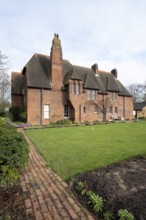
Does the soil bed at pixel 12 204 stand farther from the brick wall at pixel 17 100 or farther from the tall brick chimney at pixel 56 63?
the brick wall at pixel 17 100

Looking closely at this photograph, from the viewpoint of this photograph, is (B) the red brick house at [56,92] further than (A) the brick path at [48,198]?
Yes

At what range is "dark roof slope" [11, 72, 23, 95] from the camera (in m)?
23.6

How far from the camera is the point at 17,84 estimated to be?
24.5 meters

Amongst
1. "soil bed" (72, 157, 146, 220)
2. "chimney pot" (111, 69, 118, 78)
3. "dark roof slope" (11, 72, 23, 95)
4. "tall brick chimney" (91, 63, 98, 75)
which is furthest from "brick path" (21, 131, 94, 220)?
"chimney pot" (111, 69, 118, 78)

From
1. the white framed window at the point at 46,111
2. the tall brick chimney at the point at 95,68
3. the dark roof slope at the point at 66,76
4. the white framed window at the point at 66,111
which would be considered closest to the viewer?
the dark roof slope at the point at 66,76

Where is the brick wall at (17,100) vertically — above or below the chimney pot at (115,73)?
below

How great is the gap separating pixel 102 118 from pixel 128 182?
23443 mm

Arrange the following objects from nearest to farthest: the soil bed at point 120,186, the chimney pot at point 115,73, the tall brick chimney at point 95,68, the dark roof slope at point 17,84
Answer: the soil bed at point 120,186 < the dark roof slope at point 17,84 < the tall brick chimney at point 95,68 < the chimney pot at point 115,73

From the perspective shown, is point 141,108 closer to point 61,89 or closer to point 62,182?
point 61,89

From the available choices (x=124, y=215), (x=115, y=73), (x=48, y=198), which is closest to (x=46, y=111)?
(x=48, y=198)

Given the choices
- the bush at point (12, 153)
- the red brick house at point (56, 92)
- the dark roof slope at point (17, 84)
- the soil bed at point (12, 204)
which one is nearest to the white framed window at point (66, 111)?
the red brick house at point (56, 92)

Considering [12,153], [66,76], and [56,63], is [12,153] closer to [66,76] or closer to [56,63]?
[56,63]

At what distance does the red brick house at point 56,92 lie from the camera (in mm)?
20578

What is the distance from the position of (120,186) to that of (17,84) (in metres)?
24.3
